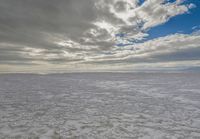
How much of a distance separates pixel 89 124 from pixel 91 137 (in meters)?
0.95

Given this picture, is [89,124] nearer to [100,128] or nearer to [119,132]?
[100,128]

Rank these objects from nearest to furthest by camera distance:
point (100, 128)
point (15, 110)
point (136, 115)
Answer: point (100, 128) < point (136, 115) < point (15, 110)

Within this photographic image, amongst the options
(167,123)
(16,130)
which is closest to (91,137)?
(16,130)

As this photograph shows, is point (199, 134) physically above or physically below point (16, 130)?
below

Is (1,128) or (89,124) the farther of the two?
(89,124)

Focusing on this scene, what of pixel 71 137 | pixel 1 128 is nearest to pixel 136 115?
pixel 71 137

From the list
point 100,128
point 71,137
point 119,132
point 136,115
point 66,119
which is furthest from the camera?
point 136,115

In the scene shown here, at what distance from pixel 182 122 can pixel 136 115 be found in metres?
1.60

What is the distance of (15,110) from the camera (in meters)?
6.43

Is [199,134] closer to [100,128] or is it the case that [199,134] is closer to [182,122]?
[182,122]

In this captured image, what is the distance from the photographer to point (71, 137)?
4.04 metres

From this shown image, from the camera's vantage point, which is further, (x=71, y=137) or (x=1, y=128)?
(x=1, y=128)

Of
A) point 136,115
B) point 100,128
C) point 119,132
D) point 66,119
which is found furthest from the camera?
point 136,115

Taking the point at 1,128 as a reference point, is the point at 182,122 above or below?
below
